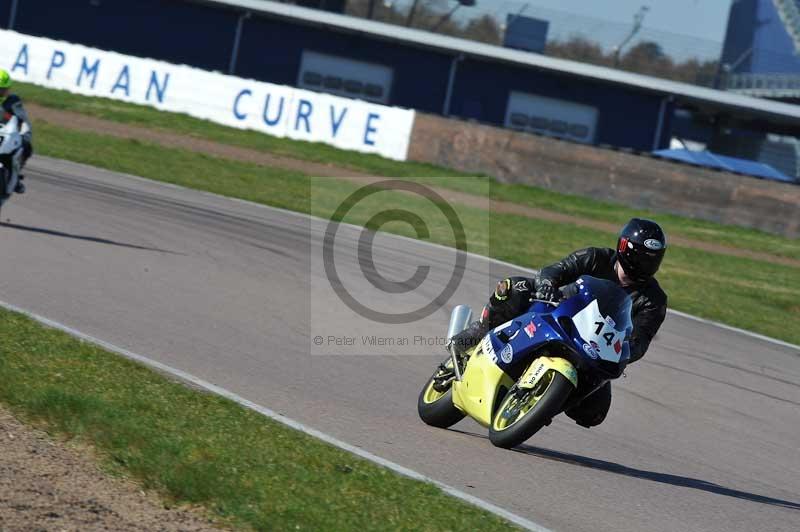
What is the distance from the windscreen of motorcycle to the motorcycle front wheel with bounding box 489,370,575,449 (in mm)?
256

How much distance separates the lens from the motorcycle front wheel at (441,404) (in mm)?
7160

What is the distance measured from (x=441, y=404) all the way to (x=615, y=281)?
4.22 feet

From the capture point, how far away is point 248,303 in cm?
1079

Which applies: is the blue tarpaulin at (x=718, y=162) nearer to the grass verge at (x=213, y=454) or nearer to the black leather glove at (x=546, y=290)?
the black leather glove at (x=546, y=290)

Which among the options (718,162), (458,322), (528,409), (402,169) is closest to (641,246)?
(528,409)

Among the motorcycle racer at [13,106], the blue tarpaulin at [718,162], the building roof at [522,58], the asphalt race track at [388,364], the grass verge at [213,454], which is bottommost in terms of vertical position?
the grass verge at [213,454]

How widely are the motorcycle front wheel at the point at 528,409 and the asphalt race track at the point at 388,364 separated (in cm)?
15

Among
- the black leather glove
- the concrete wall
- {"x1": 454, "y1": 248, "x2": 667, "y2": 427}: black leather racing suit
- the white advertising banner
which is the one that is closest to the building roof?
the white advertising banner

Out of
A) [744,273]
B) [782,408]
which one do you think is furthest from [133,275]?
[744,273]

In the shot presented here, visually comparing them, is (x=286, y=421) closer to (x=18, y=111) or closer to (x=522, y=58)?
(x=18, y=111)

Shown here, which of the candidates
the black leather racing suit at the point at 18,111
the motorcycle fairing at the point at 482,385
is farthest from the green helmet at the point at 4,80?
the motorcycle fairing at the point at 482,385

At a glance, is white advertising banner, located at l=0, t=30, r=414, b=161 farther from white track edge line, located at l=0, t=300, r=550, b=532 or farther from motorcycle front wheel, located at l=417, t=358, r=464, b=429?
motorcycle front wheel, located at l=417, t=358, r=464, b=429

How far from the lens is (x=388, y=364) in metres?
9.22

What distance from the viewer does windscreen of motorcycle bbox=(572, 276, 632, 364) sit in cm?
628
